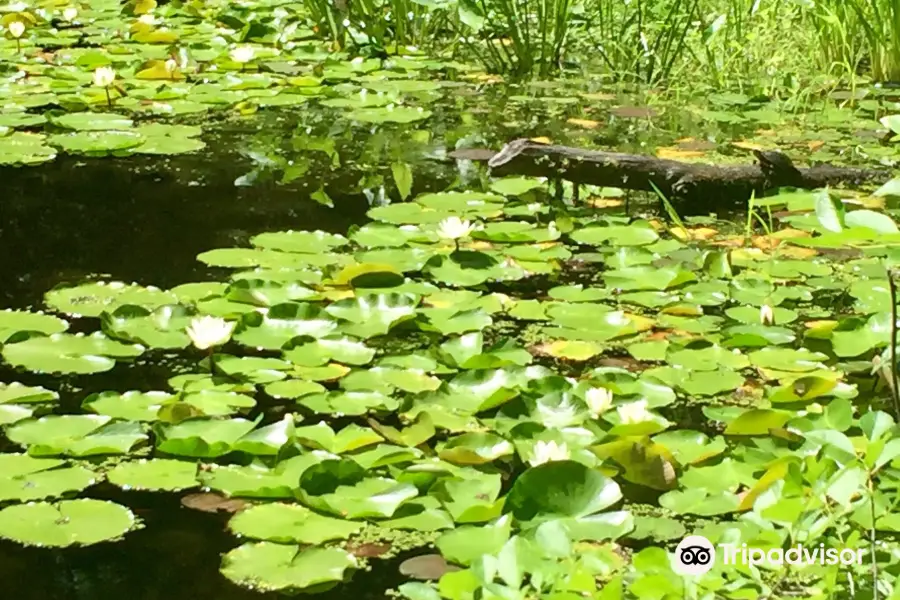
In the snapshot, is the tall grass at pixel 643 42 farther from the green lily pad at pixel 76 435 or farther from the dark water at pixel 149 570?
the dark water at pixel 149 570

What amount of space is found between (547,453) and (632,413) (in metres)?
0.22

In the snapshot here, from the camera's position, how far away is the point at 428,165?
3.35m

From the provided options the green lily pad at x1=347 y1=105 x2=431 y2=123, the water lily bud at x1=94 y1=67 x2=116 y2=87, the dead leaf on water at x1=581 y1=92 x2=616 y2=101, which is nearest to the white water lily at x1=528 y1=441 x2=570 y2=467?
the green lily pad at x1=347 y1=105 x2=431 y2=123

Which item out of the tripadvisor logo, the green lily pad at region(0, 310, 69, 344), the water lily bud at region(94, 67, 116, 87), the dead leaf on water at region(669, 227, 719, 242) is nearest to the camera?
the tripadvisor logo

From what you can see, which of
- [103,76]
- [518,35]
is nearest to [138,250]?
[103,76]

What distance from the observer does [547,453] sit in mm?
1568

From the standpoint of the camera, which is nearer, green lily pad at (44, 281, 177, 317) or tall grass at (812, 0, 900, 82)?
green lily pad at (44, 281, 177, 317)

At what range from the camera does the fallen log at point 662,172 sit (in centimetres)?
300

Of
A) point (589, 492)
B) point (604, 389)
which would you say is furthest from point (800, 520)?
point (604, 389)

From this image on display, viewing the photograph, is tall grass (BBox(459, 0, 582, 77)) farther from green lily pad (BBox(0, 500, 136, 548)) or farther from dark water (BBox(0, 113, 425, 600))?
green lily pad (BBox(0, 500, 136, 548))

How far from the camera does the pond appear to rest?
1415mm

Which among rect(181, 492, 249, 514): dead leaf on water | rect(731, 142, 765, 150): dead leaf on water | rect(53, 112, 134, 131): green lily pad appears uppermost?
rect(53, 112, 134, 131): green lily pad

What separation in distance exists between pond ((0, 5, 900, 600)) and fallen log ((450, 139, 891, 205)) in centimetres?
5

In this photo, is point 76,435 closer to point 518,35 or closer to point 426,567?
point 426,567
